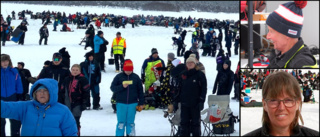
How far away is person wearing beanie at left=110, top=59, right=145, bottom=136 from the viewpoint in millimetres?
5879

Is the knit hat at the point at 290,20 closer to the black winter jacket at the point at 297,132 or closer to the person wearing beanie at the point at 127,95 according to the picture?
the black winter jacket at the point at 297,132

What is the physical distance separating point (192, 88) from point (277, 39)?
419 cm

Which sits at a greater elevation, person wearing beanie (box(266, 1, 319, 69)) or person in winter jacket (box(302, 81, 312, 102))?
person wearing beanie (box(266, 1, 319, 69))

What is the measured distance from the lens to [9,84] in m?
5.68

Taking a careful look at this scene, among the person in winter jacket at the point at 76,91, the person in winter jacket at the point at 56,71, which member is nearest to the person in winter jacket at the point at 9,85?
the person in winter jacket at the point at 56,71

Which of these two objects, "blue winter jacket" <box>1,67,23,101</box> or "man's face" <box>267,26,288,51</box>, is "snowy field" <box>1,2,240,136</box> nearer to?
"blue winter jacket" <box>1,67,23,101</box>

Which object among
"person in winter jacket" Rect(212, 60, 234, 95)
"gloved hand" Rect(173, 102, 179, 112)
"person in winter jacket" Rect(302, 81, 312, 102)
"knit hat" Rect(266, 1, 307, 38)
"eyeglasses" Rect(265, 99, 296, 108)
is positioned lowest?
"gloved hand" Rect(173, 102, 179, 112)

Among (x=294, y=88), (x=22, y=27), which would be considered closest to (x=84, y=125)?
(x=294, y=88)

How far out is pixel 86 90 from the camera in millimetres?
5457

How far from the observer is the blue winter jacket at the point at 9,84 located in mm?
5656

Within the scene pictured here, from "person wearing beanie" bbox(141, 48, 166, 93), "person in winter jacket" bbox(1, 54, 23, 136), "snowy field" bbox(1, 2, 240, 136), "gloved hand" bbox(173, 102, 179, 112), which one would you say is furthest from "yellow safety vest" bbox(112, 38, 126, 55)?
"person in winter jacket" bbox(1, 54, 23, 136)

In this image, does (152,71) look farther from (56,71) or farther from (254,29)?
(254,29)

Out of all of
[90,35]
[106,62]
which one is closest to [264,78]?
[90,35]

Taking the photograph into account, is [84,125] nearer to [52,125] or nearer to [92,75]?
[92,75]
